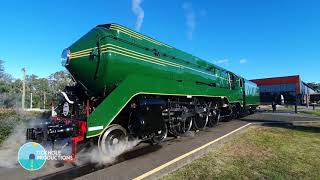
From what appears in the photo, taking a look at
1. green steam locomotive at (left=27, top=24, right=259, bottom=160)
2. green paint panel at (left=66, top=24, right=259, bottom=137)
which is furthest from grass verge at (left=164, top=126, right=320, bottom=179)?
green paint panel at (left=66, top=24, right=259, bottom=137)

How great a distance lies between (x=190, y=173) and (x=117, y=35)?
4577 millimetres

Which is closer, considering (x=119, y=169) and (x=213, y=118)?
(x=119, y=169)

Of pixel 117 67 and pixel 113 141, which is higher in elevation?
pixel 117 67

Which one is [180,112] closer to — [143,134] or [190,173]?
[143,134]

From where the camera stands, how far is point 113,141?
27.0ft

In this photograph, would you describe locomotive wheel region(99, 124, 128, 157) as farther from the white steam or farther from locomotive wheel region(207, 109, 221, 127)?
locomotive wheel region(207, 109, 221, 127)

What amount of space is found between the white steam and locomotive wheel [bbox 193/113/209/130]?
199 inches

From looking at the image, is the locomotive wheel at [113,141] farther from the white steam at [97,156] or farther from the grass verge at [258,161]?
the grass verge at [258,161]

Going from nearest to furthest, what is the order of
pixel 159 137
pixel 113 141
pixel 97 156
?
pixel 97 156 < pixel 113 141 < pixel 159 137

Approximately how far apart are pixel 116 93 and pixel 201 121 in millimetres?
6751

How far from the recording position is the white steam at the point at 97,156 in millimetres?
7763

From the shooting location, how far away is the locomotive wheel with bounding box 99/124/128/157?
25.9 feet

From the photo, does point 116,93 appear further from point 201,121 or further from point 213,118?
point 213,118

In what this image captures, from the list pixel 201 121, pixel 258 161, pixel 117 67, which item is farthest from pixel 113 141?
pixel 201 121
